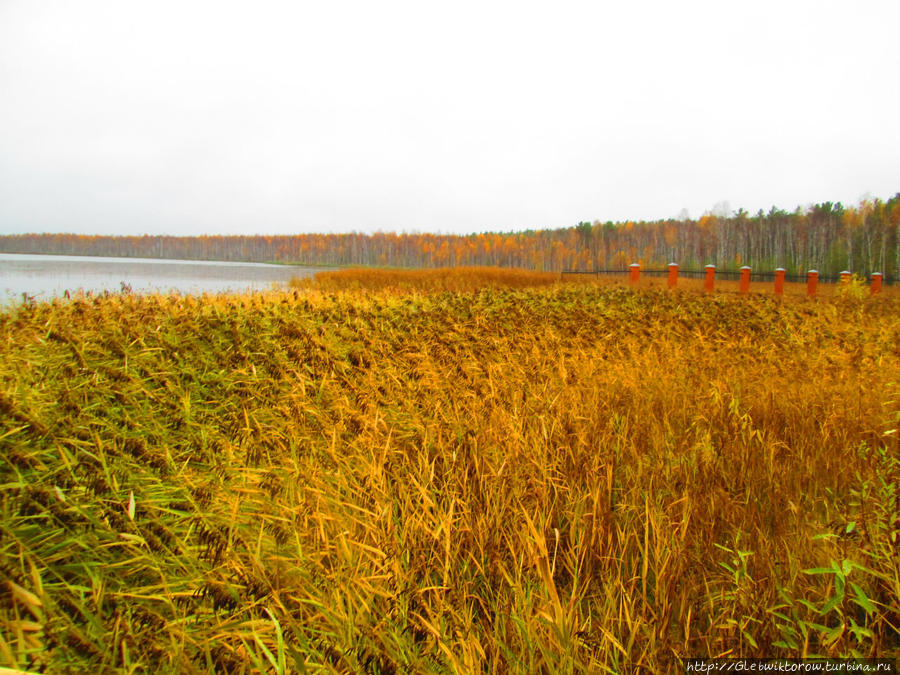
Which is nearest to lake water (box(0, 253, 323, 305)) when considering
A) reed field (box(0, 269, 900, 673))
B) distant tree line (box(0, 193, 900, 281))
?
reed field (box(0, 269, 900, 673))

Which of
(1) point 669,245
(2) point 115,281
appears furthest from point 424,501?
(1) point 669,245

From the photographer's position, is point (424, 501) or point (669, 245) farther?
point (669, 245)

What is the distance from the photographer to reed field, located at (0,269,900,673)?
136 cm

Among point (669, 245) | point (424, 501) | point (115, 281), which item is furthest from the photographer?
point (669, 245)

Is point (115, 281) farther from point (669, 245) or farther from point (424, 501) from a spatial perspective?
point (669, 245)

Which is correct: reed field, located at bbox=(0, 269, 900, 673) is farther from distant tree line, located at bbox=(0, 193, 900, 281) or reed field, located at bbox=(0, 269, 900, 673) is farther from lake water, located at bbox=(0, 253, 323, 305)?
distant tree line, located at bbox=(0, 193, 900, 281)

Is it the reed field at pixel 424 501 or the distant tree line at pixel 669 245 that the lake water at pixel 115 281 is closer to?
the reed field at pixel 424 501

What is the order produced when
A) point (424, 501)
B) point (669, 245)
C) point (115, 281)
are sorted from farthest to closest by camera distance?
point (669, 245)
point (115, 281)
point (424, 501)

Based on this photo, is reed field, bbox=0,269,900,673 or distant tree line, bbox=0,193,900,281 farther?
distant tree line, bbox=0,193,900,281

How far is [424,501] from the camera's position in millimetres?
2158

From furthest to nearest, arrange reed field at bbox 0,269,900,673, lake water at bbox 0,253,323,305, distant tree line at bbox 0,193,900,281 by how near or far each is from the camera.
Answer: distant tree line at bbox 0,193,900,281
lake water at bbox 0,253,323,305
reed field at bbox 0,269,900,673

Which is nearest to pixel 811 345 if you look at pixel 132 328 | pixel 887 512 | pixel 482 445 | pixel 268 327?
pixel 887 512

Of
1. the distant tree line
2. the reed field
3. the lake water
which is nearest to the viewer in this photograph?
the reed field

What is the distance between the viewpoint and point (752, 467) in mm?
2717
